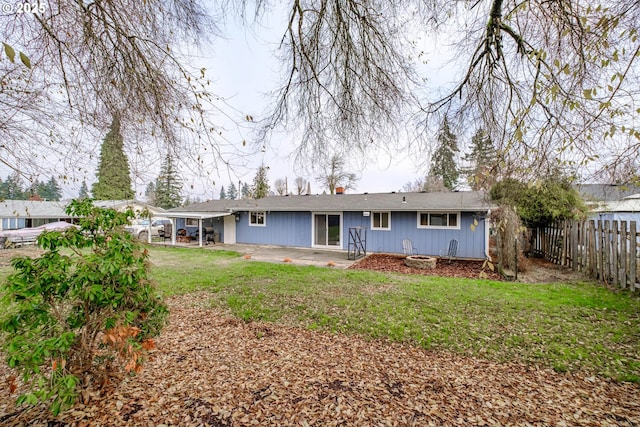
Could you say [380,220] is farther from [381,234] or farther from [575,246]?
[575,246]

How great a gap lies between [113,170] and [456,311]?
558 cm

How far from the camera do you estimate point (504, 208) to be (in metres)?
8.20

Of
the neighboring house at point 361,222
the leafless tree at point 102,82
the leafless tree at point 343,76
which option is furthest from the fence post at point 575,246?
the leafless tree at point 102,82

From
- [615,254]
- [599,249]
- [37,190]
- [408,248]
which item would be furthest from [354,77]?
[408,248]

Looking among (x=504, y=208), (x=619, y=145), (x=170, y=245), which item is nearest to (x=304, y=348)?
(x=619, y=145)

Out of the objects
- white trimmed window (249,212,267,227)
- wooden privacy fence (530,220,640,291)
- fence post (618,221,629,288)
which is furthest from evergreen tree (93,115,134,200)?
white trimmed window (249,212,267,227)

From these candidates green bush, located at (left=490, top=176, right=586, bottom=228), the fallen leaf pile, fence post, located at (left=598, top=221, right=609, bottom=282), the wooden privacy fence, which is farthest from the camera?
green bush, located at (left=490, top=176, right=586, bottom=228)

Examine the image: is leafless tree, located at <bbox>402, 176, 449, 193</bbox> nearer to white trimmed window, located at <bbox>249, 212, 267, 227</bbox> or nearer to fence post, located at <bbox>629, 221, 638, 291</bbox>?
fence post, located at <bbox>629, 221, 638, 291</bbox>

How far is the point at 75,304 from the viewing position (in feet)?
7.90

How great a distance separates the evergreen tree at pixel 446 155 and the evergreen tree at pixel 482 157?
16cm

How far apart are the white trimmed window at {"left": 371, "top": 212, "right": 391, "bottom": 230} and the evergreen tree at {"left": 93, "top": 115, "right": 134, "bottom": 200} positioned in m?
11.2

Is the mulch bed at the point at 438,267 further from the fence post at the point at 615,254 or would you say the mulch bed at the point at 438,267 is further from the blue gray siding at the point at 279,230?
the blue gray siding at the point at 279,230

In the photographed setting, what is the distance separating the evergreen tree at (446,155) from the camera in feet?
12.0

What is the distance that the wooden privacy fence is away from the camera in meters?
6.14
